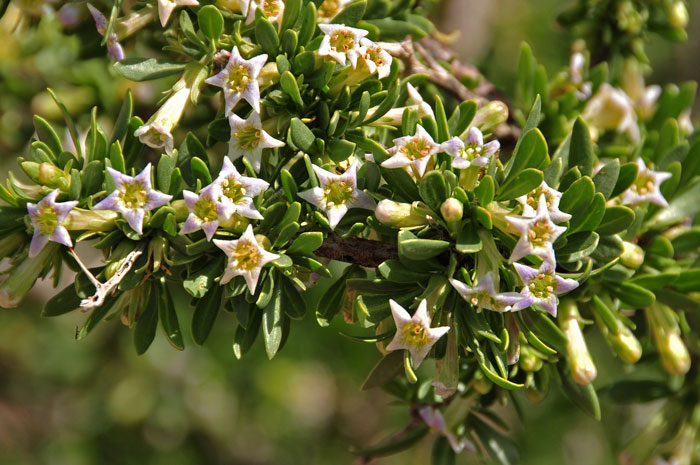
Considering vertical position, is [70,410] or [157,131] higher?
[157,131]

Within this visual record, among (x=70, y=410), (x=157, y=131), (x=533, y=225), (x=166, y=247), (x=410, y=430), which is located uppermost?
(x=533, y=225)

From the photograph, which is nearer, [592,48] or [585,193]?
[585,193]

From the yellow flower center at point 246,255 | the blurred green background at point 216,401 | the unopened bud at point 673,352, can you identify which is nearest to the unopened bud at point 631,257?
the unopened bud at point 673,352

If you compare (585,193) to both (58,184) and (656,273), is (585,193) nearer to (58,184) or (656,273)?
(656,273)

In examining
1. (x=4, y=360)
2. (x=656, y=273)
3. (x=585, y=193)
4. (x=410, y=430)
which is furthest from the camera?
(x=4, y=360)

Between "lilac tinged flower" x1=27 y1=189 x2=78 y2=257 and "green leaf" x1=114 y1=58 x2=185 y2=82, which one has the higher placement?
"green leaf" x1=114 y1=58 x2=185 y2=82

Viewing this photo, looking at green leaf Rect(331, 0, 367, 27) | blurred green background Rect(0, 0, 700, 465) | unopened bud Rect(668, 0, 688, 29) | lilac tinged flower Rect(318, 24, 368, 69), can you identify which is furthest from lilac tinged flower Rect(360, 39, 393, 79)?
blurred green background Rect(0, 0, 700, 465)

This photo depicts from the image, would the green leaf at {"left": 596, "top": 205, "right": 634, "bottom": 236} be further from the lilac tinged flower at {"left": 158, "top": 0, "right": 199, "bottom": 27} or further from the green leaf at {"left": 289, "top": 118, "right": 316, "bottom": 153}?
the lilac tinged flower at {"left": 158, "top": 0, "right": 199, "bottom": 27}

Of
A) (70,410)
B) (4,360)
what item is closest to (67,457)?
(70,410)
